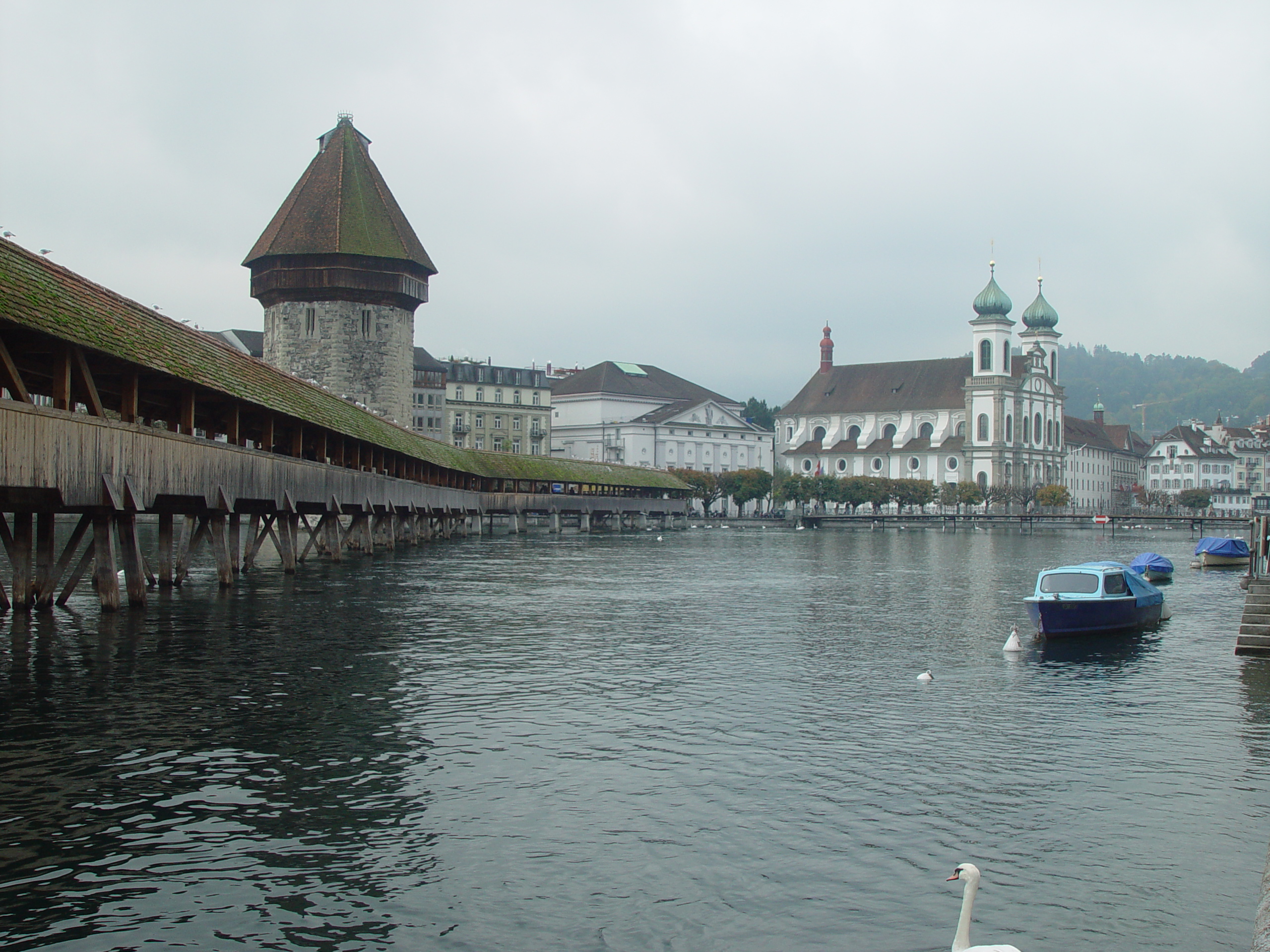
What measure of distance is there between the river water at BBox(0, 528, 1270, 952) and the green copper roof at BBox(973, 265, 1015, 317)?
140664mm

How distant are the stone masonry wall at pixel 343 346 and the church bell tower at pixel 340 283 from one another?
4 centimetres

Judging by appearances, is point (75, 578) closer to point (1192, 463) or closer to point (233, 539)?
point (233, 539)

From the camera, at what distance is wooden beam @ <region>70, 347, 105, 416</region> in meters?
20.2

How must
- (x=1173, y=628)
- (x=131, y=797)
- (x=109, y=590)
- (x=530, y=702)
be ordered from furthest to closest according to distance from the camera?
(x=1173, y=628) → (x=109, y=590) → (x=530, y=702) → (x=131, y=797)

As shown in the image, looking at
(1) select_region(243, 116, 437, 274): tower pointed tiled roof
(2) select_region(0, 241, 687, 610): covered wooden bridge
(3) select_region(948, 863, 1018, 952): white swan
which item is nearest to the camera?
(3) select_region(948, 863, 1018, 952): white swan

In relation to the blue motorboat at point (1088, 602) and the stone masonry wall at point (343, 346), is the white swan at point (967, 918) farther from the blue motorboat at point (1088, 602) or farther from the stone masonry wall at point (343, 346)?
the stone masonry wall at point (343, 346)

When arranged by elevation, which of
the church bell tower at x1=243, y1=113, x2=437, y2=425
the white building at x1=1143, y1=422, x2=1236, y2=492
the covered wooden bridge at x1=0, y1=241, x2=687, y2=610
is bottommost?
the covered wooden bridge at x1=0, y1=241, x2=687, y2=610

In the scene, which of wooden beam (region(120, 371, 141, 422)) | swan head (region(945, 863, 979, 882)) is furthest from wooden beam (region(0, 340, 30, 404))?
swan head (region(945, 863, 979, 882))

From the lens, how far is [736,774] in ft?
44.1

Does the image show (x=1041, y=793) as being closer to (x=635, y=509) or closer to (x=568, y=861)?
(x=568, y=861)

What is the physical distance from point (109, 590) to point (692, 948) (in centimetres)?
1941

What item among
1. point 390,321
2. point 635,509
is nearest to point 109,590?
point 390,321

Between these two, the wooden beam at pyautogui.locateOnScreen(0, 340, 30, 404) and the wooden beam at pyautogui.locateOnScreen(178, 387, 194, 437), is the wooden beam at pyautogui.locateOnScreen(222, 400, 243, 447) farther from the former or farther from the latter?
the wooden beam at pyautogui.locateOnScreen(0, 340, 30, 404)

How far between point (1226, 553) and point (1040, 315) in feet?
392
